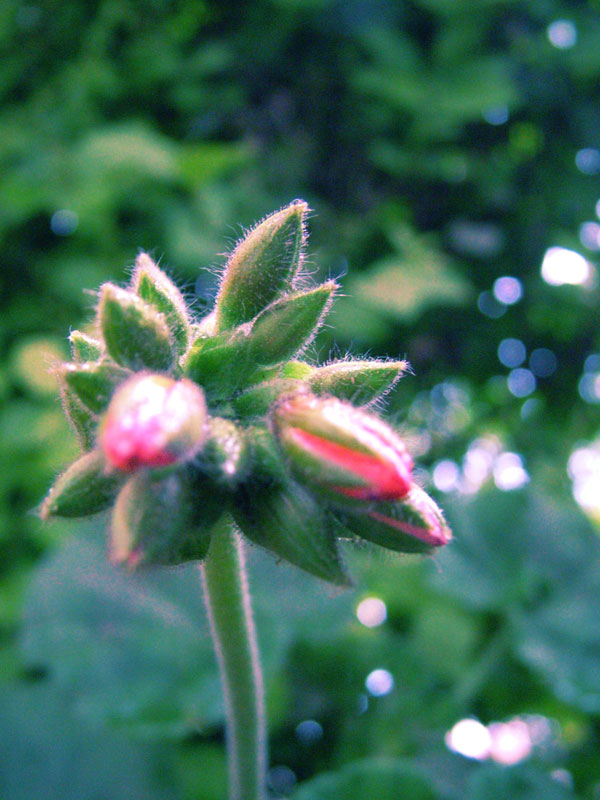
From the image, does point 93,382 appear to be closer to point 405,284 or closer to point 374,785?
Result: point 374,785

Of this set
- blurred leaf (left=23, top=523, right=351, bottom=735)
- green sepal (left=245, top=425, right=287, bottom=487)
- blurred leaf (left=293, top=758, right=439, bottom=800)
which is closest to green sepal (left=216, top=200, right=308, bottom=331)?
green sepal (left=245, top=425, right=287, bottom=487)

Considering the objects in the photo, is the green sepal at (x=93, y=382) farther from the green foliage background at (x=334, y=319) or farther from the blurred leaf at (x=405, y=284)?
the blurred leaf at (x=405, y=284)

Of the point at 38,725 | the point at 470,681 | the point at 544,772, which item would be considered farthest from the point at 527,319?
the point at 38,725

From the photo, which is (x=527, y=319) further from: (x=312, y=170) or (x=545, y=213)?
(x=312, y=170)

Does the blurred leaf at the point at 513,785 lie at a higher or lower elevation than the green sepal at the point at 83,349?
lower

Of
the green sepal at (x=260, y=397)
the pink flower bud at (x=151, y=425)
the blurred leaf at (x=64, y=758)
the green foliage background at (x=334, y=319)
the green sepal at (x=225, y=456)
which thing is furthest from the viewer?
the green foliage background at (x=334, y=319)

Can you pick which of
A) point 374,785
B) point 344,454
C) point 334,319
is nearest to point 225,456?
point 344,454

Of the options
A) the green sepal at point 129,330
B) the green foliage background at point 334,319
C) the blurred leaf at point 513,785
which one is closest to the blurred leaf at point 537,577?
the green foliage background at point 334,319
